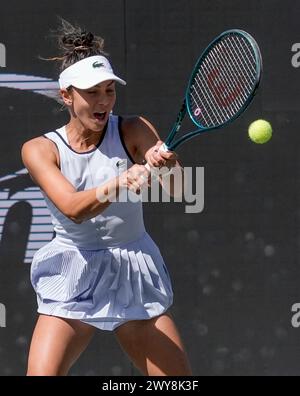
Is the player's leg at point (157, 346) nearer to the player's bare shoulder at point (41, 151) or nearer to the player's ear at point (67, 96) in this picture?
the player's bare shoulder at point (41, 151)

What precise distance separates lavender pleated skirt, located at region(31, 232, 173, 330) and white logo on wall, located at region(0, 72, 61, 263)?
119cm

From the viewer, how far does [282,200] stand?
461 centimetres

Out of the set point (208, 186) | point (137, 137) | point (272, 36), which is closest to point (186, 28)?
point (272, 36)

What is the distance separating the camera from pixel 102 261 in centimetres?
341

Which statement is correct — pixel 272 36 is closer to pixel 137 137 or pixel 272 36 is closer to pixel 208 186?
pixel 208 186

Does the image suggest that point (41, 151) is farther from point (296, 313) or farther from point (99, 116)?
point (296, 313)

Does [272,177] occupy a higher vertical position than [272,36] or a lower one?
lower

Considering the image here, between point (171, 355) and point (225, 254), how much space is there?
4.51ft

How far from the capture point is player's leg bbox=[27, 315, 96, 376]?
327cm

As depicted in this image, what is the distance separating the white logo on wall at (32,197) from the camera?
4594mm

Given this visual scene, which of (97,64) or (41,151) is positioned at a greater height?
(97,64)

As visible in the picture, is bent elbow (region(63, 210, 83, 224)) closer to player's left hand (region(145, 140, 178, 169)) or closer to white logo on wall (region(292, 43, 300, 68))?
player's left hand (region(145, 140, 178, 169))

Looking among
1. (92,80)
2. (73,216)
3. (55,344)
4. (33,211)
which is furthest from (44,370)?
(33,211)

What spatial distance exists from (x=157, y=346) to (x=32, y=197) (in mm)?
1482
